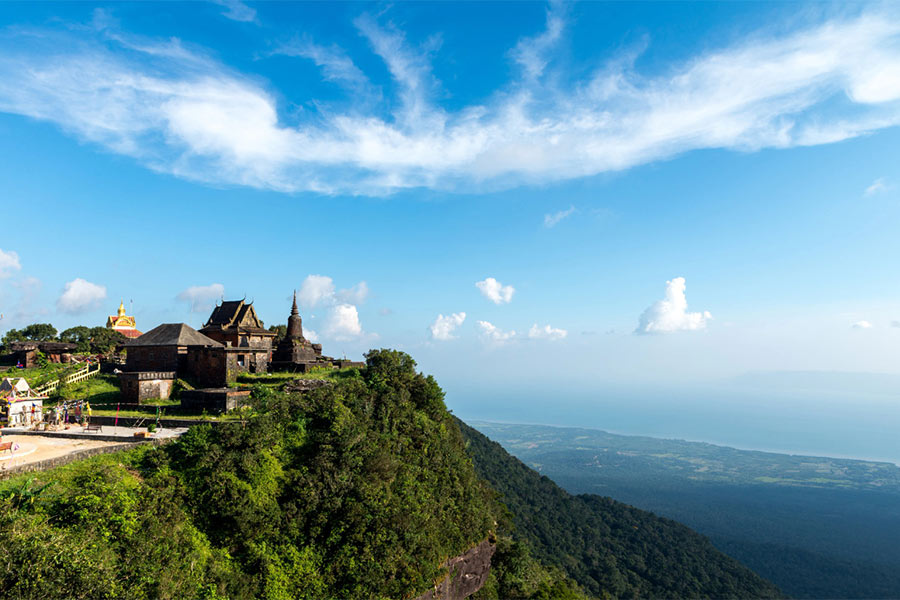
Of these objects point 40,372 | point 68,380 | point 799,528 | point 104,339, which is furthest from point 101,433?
point 799,528

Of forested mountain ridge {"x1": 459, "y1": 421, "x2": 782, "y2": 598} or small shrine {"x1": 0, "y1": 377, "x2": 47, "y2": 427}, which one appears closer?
small shrine {"x1": 0, "y1": 377, "x2": 47, "y2": 427}

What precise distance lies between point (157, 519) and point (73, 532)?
258 centimetres

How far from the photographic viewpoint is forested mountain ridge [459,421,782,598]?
6303 centimetres

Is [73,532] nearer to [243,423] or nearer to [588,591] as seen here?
[243,423]

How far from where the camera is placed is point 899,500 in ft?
598

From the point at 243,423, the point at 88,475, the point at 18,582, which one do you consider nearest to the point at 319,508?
the point at 243,423

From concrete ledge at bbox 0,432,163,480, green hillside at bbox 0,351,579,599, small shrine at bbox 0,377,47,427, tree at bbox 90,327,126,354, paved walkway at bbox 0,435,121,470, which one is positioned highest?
tree at bbox 90,327,126,354

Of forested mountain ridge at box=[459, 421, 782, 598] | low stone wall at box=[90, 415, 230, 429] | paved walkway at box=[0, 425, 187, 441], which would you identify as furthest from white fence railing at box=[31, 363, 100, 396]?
forested mountain ridge at box=[459, 421, 782, 598]

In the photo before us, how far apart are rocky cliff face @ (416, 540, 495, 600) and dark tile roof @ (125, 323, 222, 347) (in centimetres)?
2311

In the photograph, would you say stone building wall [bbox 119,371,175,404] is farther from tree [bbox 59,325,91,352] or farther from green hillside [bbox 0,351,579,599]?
tree [bbox 59,325,91,352]

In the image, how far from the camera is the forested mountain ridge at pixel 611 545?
6303cm

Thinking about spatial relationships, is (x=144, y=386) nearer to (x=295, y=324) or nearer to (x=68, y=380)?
(x=68, y=380)

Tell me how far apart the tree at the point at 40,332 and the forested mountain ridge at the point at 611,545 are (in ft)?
167

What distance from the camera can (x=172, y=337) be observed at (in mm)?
37531
